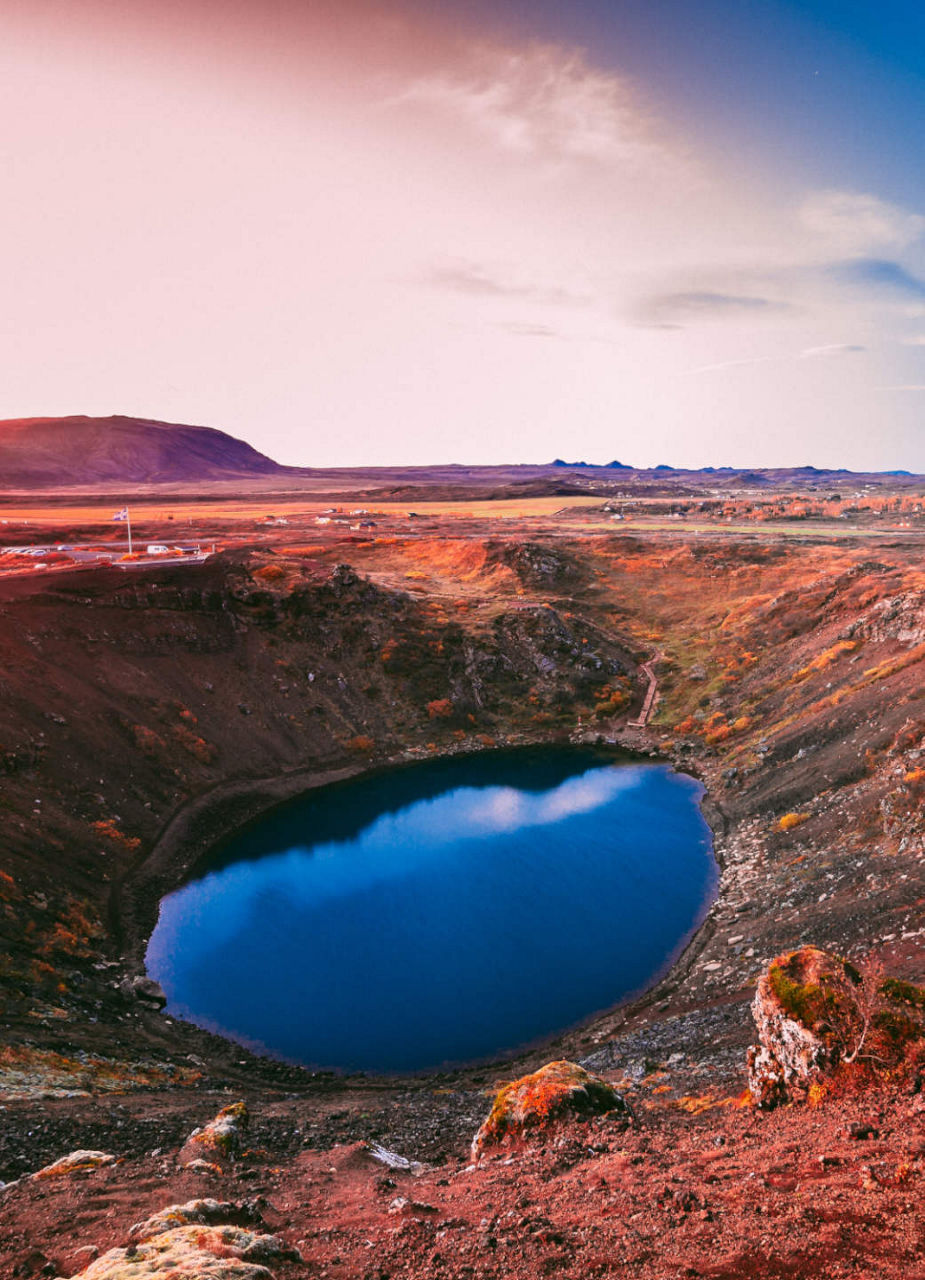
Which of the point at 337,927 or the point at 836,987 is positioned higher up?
the point at 836,987

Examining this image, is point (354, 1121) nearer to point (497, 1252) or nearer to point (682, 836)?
point (497, 1252)

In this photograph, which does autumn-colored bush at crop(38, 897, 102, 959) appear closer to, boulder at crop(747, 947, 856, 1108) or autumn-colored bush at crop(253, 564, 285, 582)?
boulder at crop(747, 947, 856, 1108)

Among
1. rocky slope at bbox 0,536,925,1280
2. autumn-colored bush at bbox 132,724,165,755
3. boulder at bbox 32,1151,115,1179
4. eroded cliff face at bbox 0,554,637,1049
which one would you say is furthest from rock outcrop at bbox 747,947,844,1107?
autumn-colored bush at bbox 132,724,165,755

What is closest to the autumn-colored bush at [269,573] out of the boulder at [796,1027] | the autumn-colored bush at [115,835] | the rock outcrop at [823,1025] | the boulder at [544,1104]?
the autumn-colored bush at [115,835]

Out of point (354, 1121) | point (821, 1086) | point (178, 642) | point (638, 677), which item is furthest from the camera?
point (638, 677)

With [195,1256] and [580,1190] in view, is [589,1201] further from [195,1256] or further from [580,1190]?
[195,1256]

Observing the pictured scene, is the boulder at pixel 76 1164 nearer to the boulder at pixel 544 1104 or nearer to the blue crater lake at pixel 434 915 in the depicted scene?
the boulder at pixel 544 1104

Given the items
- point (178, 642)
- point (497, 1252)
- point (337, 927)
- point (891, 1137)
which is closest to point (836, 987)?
point (891, 1137)

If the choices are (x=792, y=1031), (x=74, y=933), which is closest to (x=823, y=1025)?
(x=792, y=1031)
